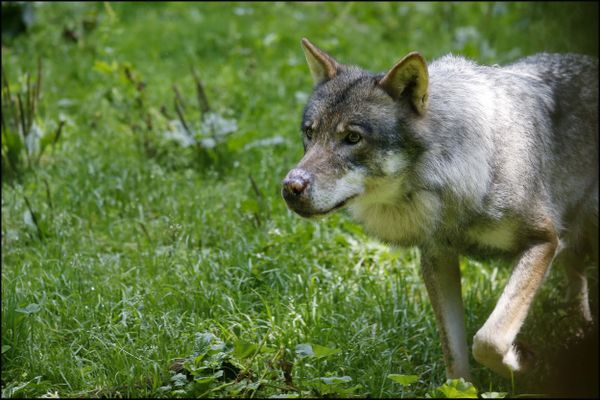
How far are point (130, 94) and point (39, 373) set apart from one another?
3.54 metres

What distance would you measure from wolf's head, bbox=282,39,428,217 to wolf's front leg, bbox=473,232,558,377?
0.82m

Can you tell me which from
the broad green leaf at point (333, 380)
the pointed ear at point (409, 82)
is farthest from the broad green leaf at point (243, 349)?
the pointed ear at point (409, 82)

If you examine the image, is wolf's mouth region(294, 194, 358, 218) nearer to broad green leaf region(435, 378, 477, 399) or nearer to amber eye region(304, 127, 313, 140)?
amber eye region(304, 127, 313, 140)

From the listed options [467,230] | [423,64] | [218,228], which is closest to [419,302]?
[467,230]

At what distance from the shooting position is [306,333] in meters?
4.81

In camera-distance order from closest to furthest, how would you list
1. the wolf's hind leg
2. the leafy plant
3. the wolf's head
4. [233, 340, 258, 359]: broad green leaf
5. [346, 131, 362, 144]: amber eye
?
1. [233, 340, 258, 359]: broad green leaf
2. the wolf's head
3. [346, 131, 362, 144]: amber eye
4. the wolf's hind leg
5. the leafy plant

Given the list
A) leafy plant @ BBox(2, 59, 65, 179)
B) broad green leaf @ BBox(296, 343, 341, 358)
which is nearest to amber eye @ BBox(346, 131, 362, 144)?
broad green leaf @ BBox(296, 343, 341, 358)

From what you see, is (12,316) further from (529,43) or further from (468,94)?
(529,43)

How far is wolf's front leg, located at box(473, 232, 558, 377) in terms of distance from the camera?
4305 millimetres

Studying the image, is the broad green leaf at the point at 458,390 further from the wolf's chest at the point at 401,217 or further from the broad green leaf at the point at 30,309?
the broad green leaf at the point at 30,309

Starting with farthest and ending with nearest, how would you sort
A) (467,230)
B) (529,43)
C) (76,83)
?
(529,43) < (76,83) < (467,230)

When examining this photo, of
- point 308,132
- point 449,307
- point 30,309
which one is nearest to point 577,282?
point 449,307

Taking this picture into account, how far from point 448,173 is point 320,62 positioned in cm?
99

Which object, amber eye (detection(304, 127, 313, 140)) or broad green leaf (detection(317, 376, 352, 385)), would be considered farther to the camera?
amber eye (detection(304, 127, 313, 140))
